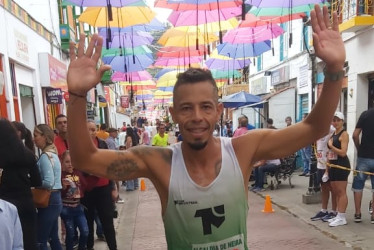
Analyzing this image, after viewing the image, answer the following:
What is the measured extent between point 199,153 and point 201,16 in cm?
879

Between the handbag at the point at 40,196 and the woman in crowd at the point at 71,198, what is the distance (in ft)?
2.20

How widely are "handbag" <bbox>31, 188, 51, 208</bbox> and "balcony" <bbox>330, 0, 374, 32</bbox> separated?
8.34m

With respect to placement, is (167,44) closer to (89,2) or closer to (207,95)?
(89,2)

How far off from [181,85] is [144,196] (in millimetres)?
7964

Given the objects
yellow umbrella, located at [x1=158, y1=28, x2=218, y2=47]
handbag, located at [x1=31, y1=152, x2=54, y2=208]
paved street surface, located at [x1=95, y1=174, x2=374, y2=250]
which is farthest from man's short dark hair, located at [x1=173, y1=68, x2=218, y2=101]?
yellow umbrella, located at [x1=158, y1=28, x2=218, y2=47]

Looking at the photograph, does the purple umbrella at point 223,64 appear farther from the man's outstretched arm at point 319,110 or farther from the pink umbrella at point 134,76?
the man's outstretched arm at point 319,110

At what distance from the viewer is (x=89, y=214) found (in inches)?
197

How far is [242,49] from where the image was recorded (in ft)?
44.3

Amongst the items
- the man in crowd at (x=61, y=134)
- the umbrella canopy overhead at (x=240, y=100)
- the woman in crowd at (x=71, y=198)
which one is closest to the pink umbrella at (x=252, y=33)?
the umbrella canopy overhead at (x=240, y=100)

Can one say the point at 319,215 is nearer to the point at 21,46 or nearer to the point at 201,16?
the point at 201,16

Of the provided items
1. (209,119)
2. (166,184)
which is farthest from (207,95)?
(166,184)

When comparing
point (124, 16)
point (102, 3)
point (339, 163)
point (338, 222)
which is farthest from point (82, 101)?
point (124, 16)

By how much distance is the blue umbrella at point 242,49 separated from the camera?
43.7 feet

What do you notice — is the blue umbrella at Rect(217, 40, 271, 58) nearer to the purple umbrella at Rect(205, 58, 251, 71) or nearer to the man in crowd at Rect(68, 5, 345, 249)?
the purple umbrella at Rect(205, 58, 251, 71)
